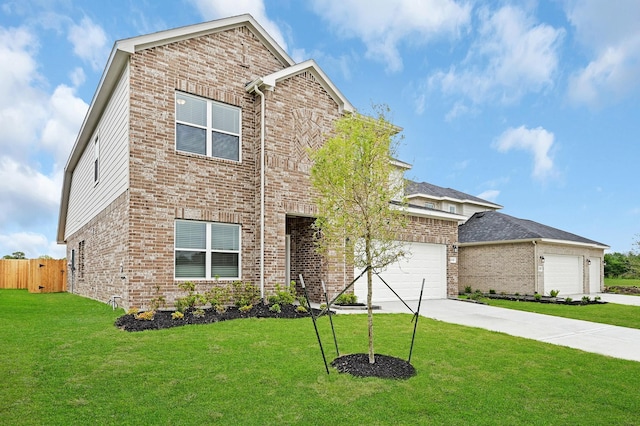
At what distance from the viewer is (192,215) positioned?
1091 cm

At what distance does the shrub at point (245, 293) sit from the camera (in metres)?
11.4

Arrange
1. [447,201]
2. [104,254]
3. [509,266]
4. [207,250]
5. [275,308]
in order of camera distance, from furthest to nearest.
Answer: [447,201] → [509,266] → [104,254] → [207,250] → [275,308]

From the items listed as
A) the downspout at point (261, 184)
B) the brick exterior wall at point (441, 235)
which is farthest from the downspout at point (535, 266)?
the downspout at point (261, 184)

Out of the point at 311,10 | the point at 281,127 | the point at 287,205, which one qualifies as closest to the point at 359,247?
the point at 287,205

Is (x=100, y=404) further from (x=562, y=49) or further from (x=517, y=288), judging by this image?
(x=517, y=288)

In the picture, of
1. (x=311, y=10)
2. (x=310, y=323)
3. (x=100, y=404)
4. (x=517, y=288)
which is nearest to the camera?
(x=100, y=404)

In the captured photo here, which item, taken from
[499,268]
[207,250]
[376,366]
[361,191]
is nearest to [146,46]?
[207,250]

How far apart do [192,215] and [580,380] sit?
9.05m

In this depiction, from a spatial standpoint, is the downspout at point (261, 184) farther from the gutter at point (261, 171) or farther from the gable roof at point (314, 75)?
the gable roof at point (314, 75)

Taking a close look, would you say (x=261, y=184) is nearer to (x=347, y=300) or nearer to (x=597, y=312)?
(x=347, y=300)

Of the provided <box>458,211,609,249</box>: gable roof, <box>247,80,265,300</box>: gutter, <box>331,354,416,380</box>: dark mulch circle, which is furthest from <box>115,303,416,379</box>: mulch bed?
<box>458,211,609,249</box>: gable roof

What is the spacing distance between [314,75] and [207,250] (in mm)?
6534

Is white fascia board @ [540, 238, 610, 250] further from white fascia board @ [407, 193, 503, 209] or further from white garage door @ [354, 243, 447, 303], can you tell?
white fascia board @ [407, 193, 503, 209]

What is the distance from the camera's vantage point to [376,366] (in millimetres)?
5789
